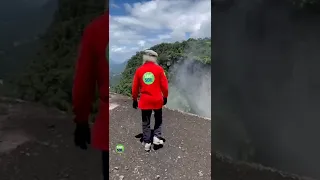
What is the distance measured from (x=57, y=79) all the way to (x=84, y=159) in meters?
0.85

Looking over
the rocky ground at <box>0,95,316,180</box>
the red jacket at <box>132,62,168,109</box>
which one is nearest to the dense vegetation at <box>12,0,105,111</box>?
the rocky ground at <box>0,95,316,180</box>

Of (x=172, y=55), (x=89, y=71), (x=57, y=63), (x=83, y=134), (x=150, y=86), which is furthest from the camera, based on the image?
(x=57, y=63)

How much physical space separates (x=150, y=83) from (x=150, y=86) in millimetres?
19

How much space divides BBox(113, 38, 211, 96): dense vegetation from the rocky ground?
0.39 ft

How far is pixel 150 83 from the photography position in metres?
2.63

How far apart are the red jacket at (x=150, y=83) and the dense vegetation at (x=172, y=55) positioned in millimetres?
67

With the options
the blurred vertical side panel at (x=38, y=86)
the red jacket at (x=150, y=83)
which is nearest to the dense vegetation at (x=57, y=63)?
the blurred vertical side panel at (x=38, y=86)

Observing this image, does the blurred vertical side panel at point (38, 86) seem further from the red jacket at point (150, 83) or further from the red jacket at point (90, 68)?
the red jacket at point (90, 68)

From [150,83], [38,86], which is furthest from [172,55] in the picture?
Answer: [38,86]

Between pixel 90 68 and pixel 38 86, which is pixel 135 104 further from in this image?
pixel 38 86

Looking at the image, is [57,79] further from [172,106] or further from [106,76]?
[106,76]

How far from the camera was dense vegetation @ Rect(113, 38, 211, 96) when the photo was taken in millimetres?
2695

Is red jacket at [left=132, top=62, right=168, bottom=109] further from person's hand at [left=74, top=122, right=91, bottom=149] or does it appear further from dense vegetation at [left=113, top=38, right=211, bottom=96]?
person's hand at [left=74, top=122, right=91, bottom=149]

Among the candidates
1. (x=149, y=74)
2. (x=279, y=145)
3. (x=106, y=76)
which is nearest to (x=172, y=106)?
(x=149, y=74)
